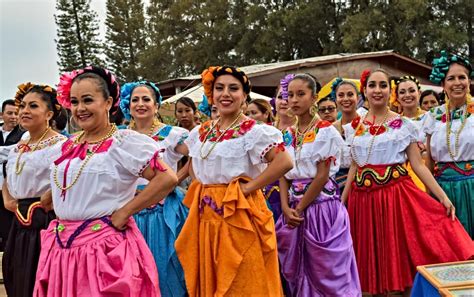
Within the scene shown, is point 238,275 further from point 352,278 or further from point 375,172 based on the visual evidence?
point 375,172

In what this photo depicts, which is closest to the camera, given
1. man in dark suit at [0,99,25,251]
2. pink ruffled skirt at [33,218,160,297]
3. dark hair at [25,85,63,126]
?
pink ruffled skirt at [33,218,160,297]

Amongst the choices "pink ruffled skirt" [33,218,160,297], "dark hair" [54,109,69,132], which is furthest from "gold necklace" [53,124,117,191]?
"dark hair" [54,109,69,132]

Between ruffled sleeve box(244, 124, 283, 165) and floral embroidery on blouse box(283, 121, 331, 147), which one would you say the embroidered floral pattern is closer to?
ruffled sleeve box(244, 124, 283, 165)

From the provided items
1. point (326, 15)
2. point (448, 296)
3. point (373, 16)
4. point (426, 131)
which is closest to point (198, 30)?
point (326, 15)

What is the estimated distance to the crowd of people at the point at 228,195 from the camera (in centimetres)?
275

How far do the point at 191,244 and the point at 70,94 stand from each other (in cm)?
121

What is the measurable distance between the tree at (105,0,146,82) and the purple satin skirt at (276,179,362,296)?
31633 mm

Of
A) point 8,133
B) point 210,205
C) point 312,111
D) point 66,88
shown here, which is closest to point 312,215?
point 312,111

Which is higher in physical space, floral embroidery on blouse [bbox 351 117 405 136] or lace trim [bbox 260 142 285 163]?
floral embroidery on blouse [bbox 351 117 405 136]

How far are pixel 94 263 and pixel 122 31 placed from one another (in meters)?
33.8

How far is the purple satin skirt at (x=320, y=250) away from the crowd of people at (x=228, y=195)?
1cm

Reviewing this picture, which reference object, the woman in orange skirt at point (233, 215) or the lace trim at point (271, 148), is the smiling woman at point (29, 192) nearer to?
the woman in orange skirt at point (233, 215)

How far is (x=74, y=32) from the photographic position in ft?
102

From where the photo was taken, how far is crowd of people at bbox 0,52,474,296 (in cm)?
275
